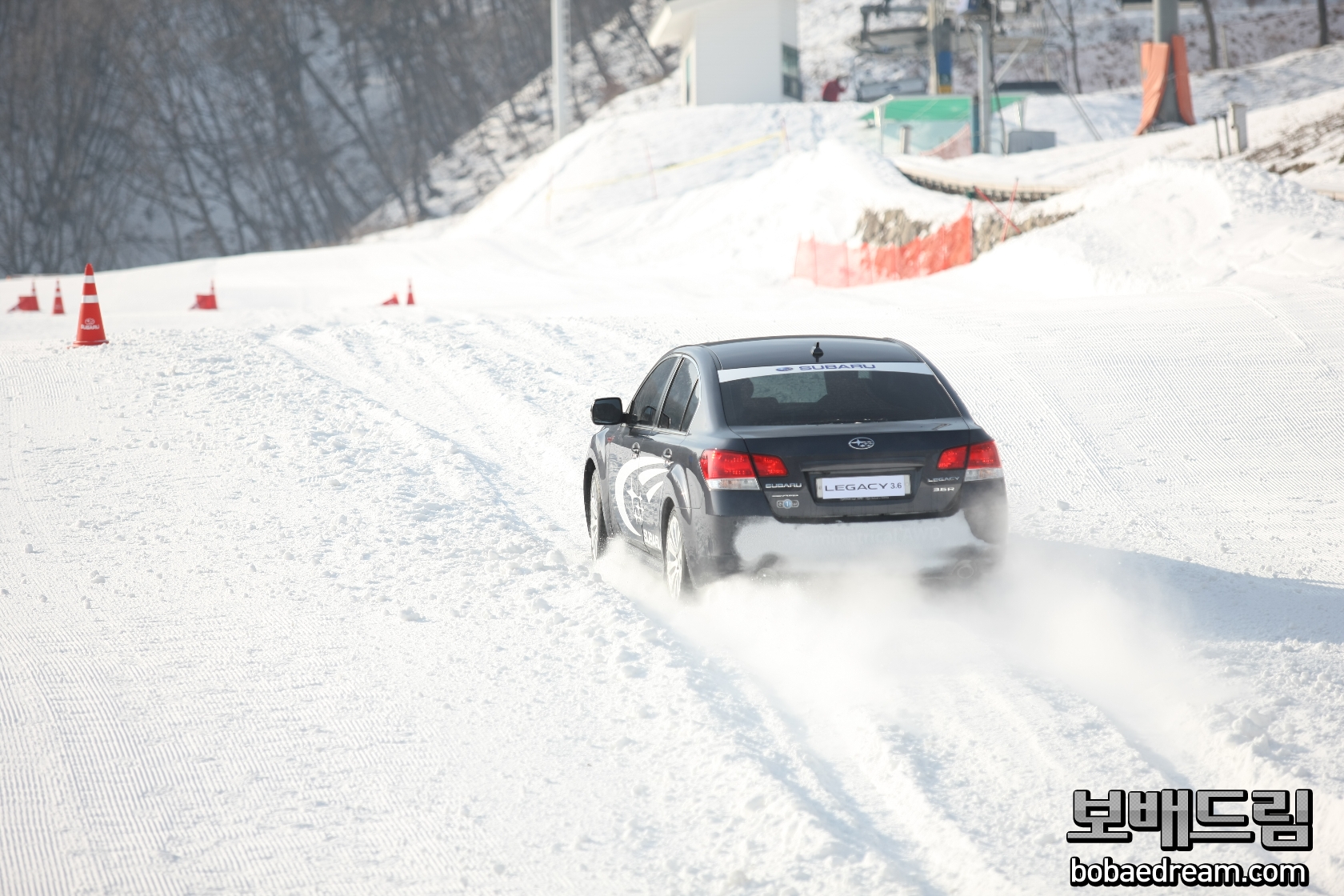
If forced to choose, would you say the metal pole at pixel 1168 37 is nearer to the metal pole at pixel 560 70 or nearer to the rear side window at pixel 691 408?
the metal pole at pixel 560 70

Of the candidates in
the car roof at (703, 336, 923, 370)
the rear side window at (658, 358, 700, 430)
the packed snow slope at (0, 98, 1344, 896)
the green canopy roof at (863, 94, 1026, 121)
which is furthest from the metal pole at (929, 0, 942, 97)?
the rear side window at (658, 358, 700, 430)

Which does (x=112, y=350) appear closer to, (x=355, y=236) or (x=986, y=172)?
(x=986, y=172)

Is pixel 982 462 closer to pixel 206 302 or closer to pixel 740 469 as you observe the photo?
pixel 740 469

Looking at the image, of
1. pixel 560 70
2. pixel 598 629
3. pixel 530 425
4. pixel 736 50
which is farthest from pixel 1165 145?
pixel 598 629

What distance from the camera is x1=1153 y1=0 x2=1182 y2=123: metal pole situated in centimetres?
3294

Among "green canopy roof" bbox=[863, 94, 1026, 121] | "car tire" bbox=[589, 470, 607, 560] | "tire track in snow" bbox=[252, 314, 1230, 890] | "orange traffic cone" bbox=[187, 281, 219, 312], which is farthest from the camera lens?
"green canopy roof" bbox=[863, 94, 1026, 121]

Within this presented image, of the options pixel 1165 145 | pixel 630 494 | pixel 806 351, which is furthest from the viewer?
pixel 1165 145

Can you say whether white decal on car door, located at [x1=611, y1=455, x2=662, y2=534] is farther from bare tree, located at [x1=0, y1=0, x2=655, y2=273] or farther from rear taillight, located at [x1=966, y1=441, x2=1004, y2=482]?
bare tree, located at [x1=0, y1=0, x2=655, y2=273]

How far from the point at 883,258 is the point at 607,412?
17979mm

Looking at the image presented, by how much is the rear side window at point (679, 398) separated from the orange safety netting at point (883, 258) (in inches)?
654

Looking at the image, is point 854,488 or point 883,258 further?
point 883,258

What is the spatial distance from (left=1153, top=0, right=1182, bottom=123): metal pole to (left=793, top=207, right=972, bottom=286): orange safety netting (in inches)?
468

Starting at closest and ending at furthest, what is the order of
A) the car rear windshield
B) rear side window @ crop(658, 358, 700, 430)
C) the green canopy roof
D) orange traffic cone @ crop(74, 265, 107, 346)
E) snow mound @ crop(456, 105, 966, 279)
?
1. the car rear windshield
2. rear side window @ crop(658, 358, 700, 430)
3. orange traffic cone @ crop(74, 265, 107, 346)
4. snow mound @ crop(456, 105, 966, 279)
5. the green canopy roof

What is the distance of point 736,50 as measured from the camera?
5134 centimetres
